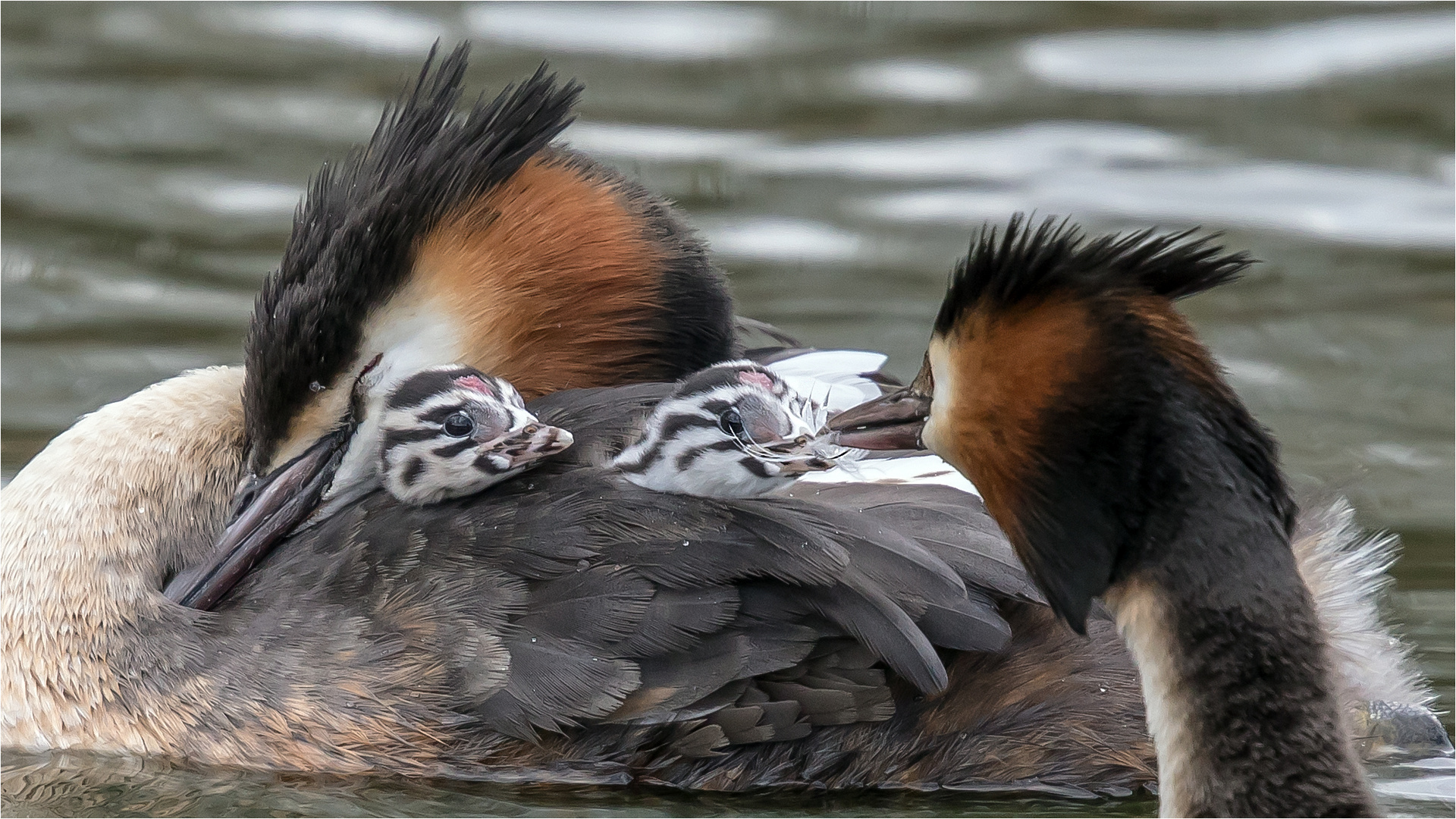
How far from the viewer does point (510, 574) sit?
4570 millimetres

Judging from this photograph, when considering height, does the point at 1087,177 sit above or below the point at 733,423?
above

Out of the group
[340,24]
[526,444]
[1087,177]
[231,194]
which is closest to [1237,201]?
[1087,177]

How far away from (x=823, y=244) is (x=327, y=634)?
3872mm

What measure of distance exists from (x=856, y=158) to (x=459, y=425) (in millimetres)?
4440

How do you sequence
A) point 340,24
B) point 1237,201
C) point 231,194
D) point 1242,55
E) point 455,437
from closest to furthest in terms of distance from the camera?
A: point 455,437, point 1237,201, point 231,194, point 1242,55, point 340,24

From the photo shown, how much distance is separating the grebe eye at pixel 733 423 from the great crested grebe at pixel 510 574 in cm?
15

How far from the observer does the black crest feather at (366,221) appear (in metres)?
4.97

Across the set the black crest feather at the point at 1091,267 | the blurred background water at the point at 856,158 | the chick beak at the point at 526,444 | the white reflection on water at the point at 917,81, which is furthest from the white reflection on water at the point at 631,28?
the black crest feather at the point at 1091,267

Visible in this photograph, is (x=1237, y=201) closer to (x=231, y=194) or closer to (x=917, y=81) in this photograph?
(x=917, y=81)

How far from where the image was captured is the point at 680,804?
4.55 metres

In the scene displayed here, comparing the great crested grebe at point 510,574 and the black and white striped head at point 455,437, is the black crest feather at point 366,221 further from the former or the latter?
the black and white striped head at point 455,437

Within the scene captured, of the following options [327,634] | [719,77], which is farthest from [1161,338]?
[719,77]

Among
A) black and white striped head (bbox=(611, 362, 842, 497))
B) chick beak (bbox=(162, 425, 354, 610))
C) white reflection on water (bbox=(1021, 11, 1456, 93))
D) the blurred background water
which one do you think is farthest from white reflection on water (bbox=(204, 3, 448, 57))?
black and white striped head (bbox=(611, 362, 842, 497))

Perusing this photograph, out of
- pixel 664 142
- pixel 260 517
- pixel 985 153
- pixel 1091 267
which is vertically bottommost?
pixel 260 517
